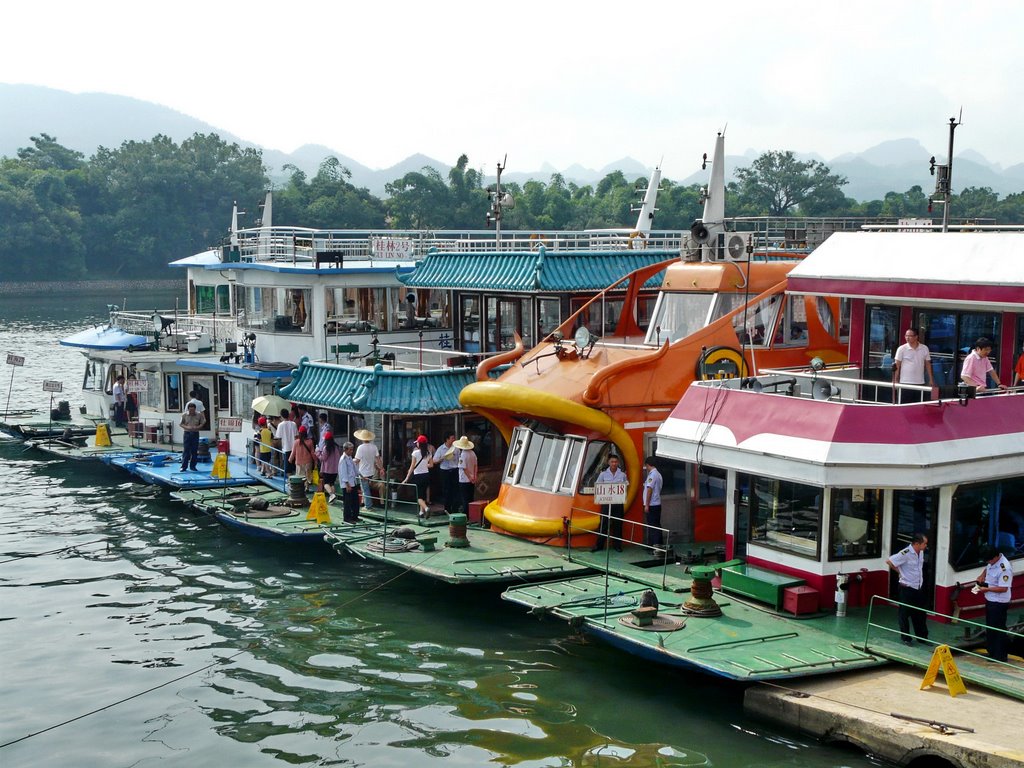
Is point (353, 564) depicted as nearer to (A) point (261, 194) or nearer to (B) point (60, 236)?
(B) point (60, 236)

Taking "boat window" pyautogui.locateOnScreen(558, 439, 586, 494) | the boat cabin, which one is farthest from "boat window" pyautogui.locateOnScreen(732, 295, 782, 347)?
"boat window" pyautogui.locateOnScreen(558, 439, 586, 494)

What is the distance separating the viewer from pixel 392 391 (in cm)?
2516

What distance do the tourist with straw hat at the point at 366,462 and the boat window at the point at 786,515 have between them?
887cm

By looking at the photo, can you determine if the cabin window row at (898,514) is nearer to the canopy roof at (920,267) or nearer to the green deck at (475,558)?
the canopy roof at (920,267)

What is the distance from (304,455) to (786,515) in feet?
41.8

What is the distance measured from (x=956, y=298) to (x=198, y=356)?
21629 millimetres

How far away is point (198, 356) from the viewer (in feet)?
110

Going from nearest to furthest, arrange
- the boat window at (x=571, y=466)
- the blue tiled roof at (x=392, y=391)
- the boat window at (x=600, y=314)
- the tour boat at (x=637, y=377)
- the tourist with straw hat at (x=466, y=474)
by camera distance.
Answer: the tour boat at (x=637, y=377) < the boat window at (x=571, y=466) < the tourist with straw hat at (x=466, y=474) < the blue tiled roof at (x=392, y=391) < the boat window at (x=600, y=314)

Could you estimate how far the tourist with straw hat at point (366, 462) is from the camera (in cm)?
2423

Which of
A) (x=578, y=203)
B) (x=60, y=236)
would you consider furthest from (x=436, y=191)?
(x=60, y=236)

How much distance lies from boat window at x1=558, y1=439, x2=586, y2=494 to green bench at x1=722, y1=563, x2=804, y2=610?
3784 mm

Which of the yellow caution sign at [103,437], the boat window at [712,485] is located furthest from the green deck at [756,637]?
the yellow caution sign at [103,437]

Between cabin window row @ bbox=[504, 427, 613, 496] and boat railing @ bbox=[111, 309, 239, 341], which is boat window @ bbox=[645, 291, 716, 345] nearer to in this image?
cabin window row @ bbox=[504, 427, 613, 496]

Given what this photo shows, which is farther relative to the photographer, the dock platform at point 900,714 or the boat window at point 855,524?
the boat window at point 855,524
